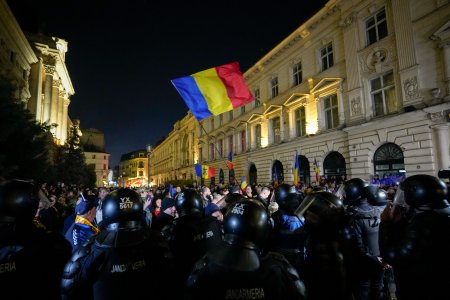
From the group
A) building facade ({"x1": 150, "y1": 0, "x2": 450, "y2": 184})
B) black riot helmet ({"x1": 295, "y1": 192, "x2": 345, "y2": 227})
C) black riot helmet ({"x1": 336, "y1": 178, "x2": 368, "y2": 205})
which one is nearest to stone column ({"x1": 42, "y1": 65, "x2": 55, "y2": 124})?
building facade ({"x1": 150, "y1": 0, "x2": 450, "y2": 184})

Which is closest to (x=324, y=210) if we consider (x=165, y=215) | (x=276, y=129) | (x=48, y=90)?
(x=165, y=215)

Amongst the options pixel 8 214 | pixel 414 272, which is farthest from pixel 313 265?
pixel 8 214

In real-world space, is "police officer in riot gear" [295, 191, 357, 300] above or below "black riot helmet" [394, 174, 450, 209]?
below

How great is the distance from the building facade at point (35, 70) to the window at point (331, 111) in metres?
18.1

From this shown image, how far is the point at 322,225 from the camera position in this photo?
7.61 feet

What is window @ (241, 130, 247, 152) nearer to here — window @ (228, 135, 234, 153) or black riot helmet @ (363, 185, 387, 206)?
window @ (228, 135, 234, 153)

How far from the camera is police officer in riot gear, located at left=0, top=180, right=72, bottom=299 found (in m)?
1.92

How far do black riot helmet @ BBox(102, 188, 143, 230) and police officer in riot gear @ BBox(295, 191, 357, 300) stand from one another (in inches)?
59.0

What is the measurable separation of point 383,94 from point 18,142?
18.8 metres

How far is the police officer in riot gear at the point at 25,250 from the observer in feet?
6.29

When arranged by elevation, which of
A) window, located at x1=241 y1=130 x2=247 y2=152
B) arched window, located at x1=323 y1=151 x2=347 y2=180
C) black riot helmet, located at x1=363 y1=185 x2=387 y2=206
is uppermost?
window, located at x1=241 y1=130 x2=247 y2=152

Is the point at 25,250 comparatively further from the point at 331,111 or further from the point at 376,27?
the point at 331,111

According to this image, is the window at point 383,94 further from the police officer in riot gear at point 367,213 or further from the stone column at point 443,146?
the police officer in riot gear at point 367,213

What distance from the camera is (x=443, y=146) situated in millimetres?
11859
